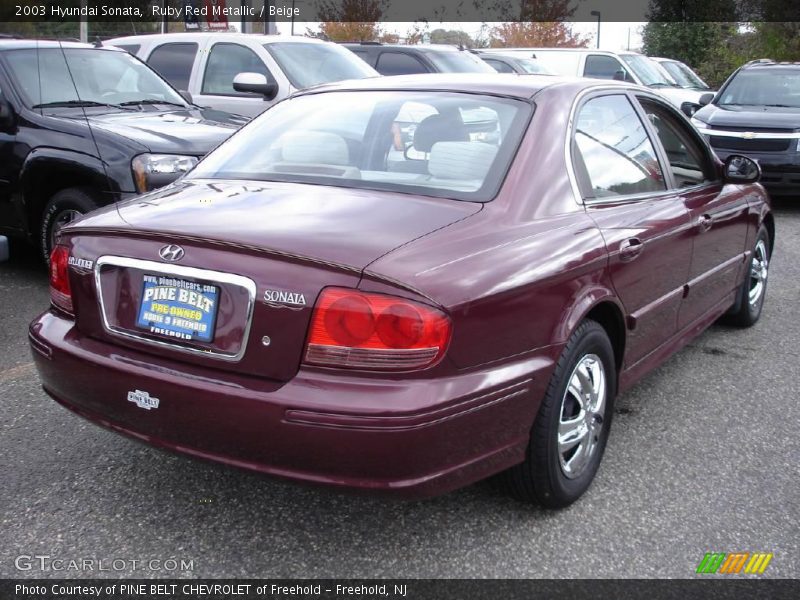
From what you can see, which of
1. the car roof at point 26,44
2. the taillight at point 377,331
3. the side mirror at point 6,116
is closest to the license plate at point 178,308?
the taillight at point 377,331

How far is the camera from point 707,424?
401 centimetres

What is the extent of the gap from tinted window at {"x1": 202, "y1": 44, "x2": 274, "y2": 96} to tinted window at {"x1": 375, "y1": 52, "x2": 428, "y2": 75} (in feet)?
9.60

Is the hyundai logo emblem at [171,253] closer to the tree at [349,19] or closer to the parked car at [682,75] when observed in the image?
the parked car at [682,75]

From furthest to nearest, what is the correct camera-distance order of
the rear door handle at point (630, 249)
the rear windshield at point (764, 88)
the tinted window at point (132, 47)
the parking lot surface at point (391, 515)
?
1. the rear windshield at point (764, 88)
2. the tinted window at point (132, 47)
3. the rear door handle at point (630, 249)
4. the parking lot surface at point (391, 515)

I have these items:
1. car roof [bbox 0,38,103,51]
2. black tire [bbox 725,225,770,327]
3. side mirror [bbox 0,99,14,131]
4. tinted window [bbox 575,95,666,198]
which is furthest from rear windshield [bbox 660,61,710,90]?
tinted window [bbox 575,95,666,198]

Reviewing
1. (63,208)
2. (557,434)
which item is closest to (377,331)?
(557,434)

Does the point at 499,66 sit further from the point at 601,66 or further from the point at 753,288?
the point at 753,288

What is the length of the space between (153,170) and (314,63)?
4140 mm

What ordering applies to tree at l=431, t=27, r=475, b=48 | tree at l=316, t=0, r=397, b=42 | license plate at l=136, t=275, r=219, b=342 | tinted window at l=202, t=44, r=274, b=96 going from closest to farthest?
license plate at l=136, t=275, r=219, b=342
tinted window at l=202, t=44, r=274, b=96
tree at l=316, t=0, r=397, b=42
tree at l=431, t=27, r=475, b=48

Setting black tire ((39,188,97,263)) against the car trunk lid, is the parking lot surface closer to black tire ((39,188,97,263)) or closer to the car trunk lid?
the car trunk lid

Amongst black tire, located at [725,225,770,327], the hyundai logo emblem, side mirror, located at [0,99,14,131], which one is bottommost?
black tire, located at [725,225,770,327]

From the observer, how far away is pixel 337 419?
242cm

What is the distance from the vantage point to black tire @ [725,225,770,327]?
5348mm

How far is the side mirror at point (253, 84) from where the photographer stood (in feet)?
25.8
